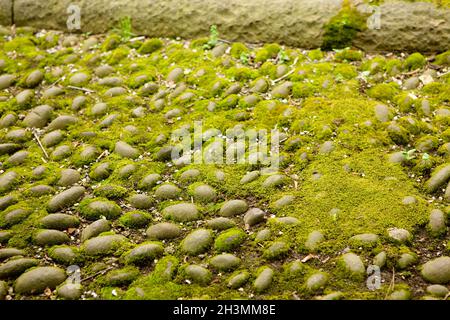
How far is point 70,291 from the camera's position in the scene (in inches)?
97.0

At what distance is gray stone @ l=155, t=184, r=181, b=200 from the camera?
10.1 ft

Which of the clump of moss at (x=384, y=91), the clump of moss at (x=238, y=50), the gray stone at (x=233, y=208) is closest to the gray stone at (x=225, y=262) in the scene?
the gray stone at (x=233, y=208)

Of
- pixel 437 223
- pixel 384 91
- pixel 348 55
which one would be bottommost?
pixel 437 223

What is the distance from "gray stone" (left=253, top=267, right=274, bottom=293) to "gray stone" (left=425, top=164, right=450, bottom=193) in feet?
4.03

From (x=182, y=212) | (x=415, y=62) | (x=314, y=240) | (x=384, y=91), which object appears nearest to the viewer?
(x=314, y=240)

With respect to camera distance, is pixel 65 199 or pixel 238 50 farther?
pixel 238 50

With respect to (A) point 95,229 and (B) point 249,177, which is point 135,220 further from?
(B) point 249,177

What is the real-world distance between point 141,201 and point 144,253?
0.47 m

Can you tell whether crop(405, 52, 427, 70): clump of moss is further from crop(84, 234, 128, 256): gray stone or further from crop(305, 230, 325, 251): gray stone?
crop(84, 234, 128, 256): gray stone

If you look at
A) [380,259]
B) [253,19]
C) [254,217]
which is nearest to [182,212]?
[254,217]

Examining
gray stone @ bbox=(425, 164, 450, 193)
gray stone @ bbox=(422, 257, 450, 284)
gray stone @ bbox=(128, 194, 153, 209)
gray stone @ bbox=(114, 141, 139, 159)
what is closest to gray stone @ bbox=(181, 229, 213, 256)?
gray stone @ bbox=(128, 194, 153, 209)

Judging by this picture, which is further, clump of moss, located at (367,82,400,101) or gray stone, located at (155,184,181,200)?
clump of moss, located at (367,82,400,101)

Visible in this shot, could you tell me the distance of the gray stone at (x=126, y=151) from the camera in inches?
136
